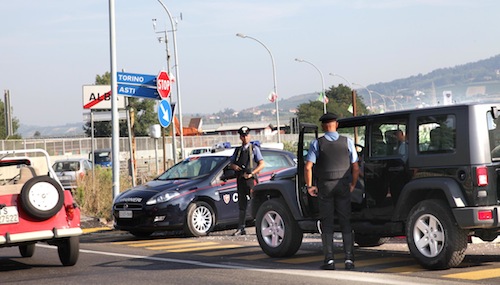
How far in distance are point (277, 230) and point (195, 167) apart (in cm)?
572

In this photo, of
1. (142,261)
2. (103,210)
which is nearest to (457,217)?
(142,261)

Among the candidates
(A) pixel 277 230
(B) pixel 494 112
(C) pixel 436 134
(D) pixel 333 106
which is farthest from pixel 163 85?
(D) pixel 333 106

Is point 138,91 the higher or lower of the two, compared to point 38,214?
higher

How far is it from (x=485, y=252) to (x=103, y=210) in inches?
464

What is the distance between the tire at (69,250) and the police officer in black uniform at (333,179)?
3.42 metres

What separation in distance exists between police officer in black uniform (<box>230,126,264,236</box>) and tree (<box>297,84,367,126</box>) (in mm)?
94891

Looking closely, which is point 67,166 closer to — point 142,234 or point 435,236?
point 142,234

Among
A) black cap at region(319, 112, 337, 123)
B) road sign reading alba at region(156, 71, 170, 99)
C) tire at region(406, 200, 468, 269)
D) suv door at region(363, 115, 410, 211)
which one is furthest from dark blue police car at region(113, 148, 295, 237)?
tire at region(406, 200, 468, 269)

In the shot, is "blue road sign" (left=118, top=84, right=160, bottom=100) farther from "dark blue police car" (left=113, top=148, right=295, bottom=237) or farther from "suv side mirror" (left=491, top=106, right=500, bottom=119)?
"suv side mirror" (left=491, top=106, right=500, bottom=119)

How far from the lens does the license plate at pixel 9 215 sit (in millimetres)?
12125

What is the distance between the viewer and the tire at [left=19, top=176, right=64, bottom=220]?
12117 millimetres

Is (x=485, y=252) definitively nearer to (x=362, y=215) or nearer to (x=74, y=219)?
(x=362, y=215)

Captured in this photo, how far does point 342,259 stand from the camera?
41.6 feet

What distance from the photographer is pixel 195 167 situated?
60.9 feet
